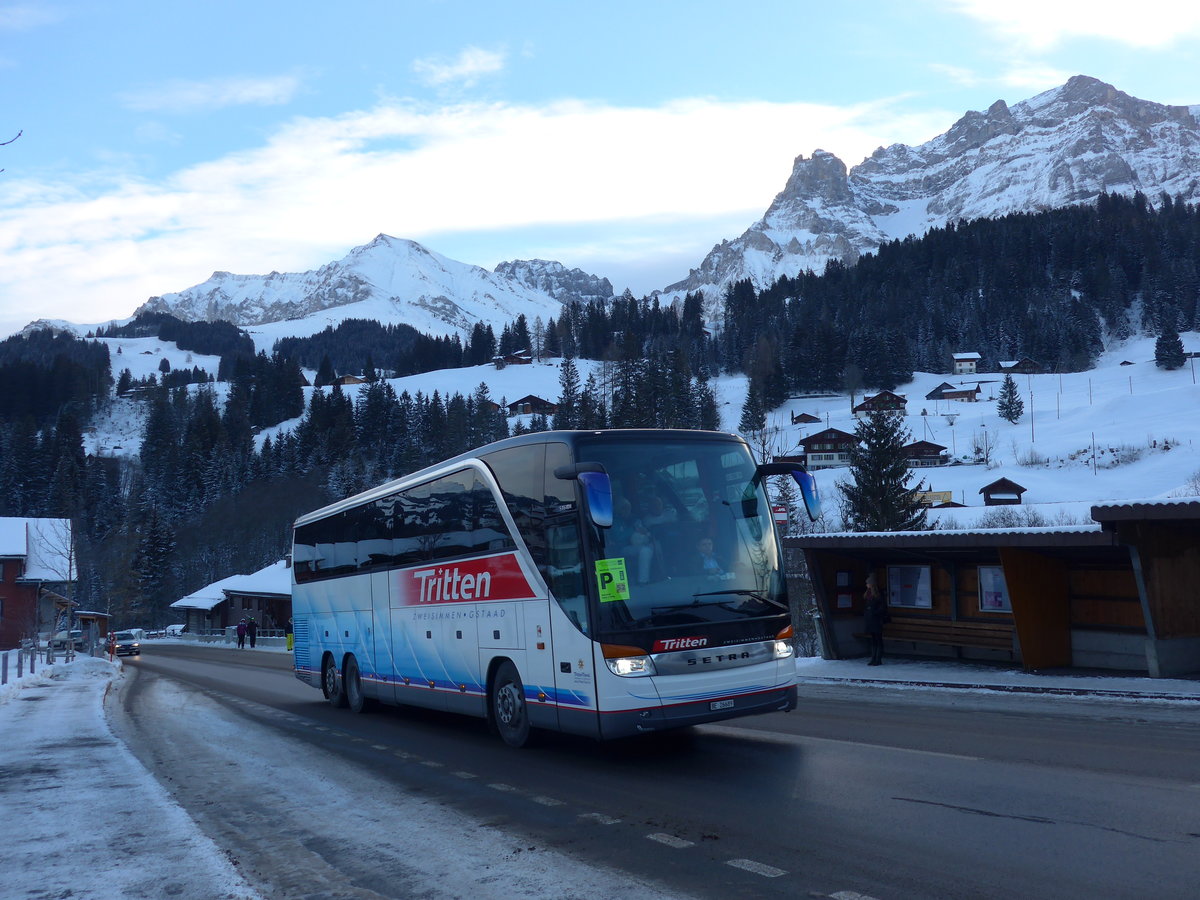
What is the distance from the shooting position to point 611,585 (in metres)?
9.06

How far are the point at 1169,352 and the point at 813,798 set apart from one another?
465ft

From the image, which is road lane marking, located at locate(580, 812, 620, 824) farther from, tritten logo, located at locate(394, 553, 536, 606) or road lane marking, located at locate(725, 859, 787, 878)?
tritten logo, located at locate(394, 553, 536, 606)

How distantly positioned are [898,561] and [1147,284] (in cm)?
17100

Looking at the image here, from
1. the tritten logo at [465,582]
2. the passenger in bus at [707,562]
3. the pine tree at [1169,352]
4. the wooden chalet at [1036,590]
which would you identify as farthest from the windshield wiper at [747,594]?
the pine tree at [1169,352]

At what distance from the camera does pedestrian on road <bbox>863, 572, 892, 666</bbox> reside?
19.4 meters

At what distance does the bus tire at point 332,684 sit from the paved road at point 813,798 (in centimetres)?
322

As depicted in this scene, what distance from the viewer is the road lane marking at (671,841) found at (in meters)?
6.48

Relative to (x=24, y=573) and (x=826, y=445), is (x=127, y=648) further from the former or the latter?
(x=826, y=445)

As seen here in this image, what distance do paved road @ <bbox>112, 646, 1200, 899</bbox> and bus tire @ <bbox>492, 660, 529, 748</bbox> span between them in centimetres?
22

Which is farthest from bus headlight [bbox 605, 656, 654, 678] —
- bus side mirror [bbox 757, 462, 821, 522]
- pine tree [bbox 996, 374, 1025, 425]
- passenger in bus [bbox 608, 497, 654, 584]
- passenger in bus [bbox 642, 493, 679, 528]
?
pine tree [bbox 996, 374, 1025, 425]

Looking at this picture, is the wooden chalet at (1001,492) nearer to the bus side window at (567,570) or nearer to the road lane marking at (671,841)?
the bus side window at (567,570)

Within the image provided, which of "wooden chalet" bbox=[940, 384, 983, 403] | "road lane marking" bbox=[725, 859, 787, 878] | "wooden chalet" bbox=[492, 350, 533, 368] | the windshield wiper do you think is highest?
"wooden chalet" bbox=[492, 350, 533, 368]

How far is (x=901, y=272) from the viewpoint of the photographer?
18362cm

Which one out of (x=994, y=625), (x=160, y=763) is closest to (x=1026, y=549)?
(x=994, y=625)
